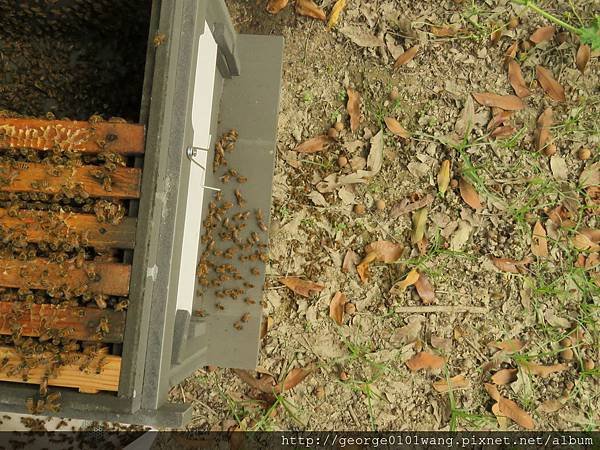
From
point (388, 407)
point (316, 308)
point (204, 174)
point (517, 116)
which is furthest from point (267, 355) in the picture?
point (517, 116)

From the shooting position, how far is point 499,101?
3367 mm

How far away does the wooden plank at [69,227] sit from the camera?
1.94 meters

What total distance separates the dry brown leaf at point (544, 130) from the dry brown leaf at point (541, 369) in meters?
1.46

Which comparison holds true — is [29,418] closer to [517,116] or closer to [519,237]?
[519,237]

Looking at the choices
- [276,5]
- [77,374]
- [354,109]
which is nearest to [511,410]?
[354,109]

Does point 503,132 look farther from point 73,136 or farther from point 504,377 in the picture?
point 73,136

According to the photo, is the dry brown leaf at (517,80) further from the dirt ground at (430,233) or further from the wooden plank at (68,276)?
the wooden plank at (68,276)

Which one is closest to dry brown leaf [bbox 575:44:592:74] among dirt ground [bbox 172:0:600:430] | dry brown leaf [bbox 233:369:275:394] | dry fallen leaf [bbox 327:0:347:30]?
dirt ground [bbox 172:0:600:430]

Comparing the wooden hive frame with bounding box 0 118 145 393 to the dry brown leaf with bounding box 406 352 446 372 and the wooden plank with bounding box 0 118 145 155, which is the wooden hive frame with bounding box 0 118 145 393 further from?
the dry brown leaf with bounding box 406 352 446 372

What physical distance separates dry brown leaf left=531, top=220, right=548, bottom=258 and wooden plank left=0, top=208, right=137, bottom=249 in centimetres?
264

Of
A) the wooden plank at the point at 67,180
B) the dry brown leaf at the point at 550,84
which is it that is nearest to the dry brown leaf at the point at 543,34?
the dry brown leaf at the point at 550,84

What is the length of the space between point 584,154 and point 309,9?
215cm

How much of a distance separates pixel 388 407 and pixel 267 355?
2.87ft

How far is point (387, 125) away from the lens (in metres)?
3.36
